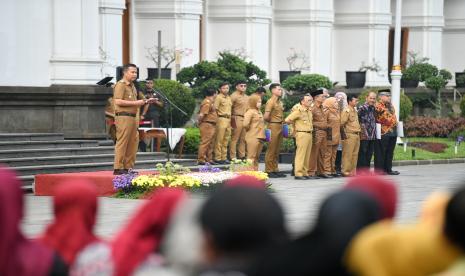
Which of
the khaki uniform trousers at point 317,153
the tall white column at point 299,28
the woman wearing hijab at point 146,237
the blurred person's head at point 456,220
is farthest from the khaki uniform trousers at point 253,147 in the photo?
the blurred person's head at point 456,220

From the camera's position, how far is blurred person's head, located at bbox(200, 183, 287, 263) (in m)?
4.54

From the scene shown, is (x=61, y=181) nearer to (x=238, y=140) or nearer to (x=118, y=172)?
(x=118, y=172)

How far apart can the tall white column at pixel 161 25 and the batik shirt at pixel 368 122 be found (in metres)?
10.5

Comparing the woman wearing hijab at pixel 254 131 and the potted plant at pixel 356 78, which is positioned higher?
the potted plant at pixel 356 78

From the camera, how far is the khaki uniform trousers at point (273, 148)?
77.2ft

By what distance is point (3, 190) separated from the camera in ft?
16.7

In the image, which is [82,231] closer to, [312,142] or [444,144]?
[312,142]

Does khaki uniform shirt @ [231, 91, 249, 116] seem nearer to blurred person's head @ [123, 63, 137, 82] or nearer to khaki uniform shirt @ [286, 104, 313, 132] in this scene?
khaki uniform shirt @ [286, 104, 313, 132]

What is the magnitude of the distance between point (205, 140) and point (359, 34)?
17332 millimetres

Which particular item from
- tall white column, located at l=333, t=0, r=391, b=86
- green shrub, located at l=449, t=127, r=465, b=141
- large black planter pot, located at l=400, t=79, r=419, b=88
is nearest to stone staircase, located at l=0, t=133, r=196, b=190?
green shrub, located at l=449, t=127, r=465, b=141

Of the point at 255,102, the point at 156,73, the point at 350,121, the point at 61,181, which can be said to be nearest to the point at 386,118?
the point at 350,121

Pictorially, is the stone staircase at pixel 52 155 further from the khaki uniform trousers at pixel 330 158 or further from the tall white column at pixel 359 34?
the tall white column at pixel 359 34

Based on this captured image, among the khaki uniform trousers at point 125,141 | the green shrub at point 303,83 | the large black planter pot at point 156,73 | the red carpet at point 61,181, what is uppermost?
the large black planter pot at point 156,73

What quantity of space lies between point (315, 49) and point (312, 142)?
1557 cm
